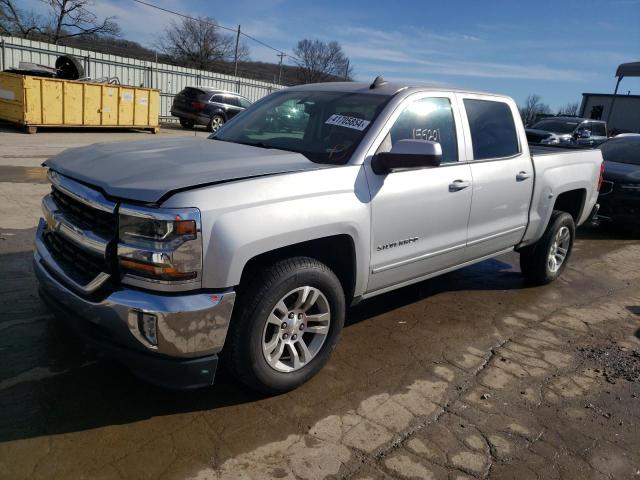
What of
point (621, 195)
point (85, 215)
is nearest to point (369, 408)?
point (85, 215)

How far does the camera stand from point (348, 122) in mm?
3588

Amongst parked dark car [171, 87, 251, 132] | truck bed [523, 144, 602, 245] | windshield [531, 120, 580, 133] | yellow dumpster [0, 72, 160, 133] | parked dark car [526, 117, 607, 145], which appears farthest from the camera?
parked dark car [171, 87, 251, 132]

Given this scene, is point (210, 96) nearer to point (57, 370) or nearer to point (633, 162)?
point (633, 162)

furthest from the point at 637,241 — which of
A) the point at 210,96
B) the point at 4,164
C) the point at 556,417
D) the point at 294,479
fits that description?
the point at 210,96

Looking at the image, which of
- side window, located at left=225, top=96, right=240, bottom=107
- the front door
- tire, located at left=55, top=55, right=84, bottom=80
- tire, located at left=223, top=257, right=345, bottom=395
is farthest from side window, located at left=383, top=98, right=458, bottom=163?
side window, located at left=225, top=96, right=240, bottom=107

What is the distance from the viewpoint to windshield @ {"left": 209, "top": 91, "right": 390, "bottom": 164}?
11.4 feet

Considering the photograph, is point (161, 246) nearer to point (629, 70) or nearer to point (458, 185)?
point (458, 185)

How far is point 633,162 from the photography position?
9.00 metres

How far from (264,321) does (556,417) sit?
1.86 meters

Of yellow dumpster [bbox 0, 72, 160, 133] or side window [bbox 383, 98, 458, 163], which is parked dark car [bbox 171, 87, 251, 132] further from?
side window [bbox 383, 98, 458, 163]

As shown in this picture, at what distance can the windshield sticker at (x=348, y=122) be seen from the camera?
3.51 meters

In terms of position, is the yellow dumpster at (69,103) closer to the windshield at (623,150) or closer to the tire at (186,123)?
the tire at (186,123)

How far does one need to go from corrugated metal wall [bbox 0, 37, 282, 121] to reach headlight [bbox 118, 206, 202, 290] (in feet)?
65.5

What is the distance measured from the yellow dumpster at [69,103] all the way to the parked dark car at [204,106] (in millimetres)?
2055
